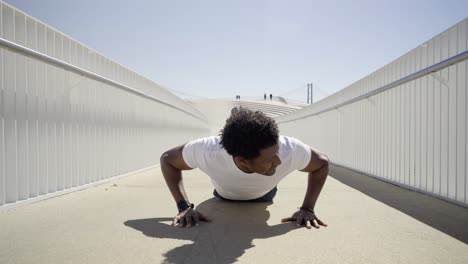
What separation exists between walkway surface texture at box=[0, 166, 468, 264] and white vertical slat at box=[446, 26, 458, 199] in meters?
0.29

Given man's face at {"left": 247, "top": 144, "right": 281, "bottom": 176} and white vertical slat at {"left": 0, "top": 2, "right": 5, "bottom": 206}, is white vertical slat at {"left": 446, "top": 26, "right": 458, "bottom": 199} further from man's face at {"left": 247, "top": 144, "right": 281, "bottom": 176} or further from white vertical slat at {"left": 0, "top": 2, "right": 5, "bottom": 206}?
white vertical slat at {"left": 0, "top": 2, "right": 5, "bottom": 206}

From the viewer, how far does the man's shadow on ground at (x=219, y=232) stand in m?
2.01

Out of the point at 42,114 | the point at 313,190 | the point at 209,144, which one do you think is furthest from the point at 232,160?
the point at 42,114

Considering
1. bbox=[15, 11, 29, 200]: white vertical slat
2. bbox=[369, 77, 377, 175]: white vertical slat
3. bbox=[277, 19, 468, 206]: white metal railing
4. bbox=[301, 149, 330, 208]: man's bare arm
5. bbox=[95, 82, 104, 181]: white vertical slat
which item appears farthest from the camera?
bbox=[369, 77, 377, 175]: white vertical slat

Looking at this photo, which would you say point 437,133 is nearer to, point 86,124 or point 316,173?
point 316,173

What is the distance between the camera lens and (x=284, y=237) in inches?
94.6

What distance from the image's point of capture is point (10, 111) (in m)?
3.38

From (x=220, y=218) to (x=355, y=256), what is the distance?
127 cm

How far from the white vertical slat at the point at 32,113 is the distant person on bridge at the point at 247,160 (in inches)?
67.5

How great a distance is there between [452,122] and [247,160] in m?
2.81

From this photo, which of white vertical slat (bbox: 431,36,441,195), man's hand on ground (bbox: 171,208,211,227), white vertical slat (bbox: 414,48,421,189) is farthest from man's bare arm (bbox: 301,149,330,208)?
white vertical slat (bbox: 414,48,421,189)

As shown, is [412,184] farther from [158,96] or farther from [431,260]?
[158,96]

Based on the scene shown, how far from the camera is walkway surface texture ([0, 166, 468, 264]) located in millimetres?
2000

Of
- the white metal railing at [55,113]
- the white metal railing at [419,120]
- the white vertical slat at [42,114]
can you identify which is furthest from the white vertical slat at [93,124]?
the white metal railing at [419,120]
